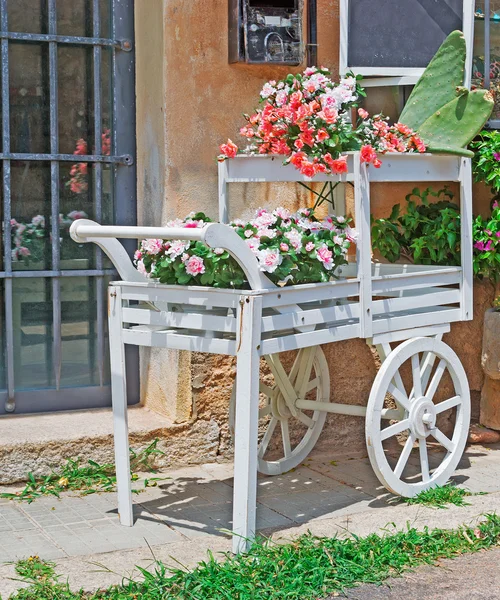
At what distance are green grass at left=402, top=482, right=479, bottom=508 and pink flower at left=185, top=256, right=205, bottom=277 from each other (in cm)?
140

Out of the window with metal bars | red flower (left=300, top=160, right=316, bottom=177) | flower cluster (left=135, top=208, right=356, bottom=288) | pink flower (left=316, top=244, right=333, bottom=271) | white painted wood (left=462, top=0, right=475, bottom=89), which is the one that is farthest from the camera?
the window with metal bars

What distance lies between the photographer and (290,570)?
353 cm

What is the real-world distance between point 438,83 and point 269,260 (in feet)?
4.96

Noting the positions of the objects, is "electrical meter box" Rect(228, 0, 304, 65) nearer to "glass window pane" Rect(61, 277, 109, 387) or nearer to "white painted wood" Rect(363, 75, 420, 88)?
"white painted wood" Rect(363, 75, 420, 88)

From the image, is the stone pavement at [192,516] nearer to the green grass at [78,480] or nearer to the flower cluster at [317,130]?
the green grass at [78,480]

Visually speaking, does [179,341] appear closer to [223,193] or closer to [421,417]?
[223,193]

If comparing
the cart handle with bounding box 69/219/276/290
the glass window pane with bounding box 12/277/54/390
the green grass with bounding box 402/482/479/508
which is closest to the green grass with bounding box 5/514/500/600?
the green grass with bounding box 402/482/479/508

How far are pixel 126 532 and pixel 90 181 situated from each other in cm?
175

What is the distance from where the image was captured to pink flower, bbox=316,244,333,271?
12.7 feet

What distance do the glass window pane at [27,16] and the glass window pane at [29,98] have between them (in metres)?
0.07

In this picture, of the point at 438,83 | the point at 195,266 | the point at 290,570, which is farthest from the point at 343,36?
the point at 290,570

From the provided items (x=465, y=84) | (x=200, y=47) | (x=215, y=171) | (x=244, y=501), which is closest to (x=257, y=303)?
(x=244, y=501)

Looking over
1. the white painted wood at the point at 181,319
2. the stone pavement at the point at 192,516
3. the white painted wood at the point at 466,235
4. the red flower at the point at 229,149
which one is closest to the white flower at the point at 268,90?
the red flower at the point at 229,149

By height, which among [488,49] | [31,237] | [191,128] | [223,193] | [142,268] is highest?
[488,49]
